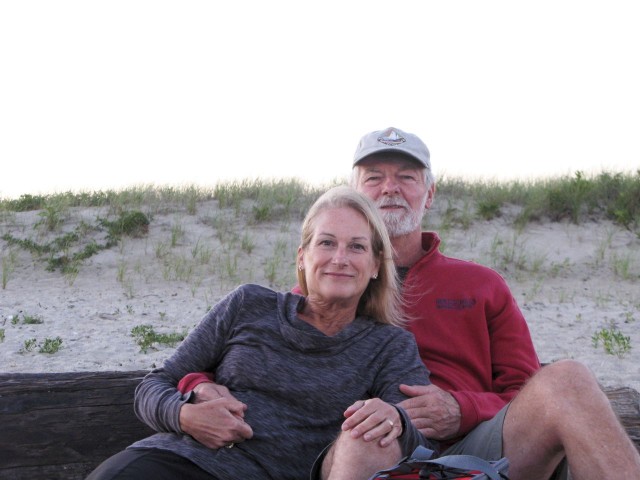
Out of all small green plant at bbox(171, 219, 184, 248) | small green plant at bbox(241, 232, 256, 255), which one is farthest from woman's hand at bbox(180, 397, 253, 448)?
small green plant at bbox(171, 219, 184, 248)

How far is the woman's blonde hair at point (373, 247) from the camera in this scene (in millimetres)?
3221

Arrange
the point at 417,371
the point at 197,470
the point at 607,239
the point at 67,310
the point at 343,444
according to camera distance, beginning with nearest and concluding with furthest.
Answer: the point at 343,444, the point at 197,470, the point at 417,371, the point at 67,310, the point at 607,239

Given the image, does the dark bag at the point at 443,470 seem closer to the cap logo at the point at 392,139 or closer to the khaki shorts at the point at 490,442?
the khaki shorts at the point at 490,442

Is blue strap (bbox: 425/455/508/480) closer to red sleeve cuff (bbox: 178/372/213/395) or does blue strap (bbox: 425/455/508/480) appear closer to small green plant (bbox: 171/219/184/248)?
red sleeve cuff (bbox: 178/372/213/395)

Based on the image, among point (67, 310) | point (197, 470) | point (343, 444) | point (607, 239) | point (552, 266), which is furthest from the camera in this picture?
point (607, 239)

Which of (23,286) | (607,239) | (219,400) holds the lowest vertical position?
(23,286)

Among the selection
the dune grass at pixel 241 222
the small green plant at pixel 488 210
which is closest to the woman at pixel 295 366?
the dune grass at pixel 241 222

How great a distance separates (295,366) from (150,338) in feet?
15.2

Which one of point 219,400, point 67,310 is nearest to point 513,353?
point 219,400

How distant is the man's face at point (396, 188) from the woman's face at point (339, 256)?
682 millimetres

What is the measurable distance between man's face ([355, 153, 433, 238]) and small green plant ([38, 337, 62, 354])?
13.9ft

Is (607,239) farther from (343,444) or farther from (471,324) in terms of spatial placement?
(343,444)

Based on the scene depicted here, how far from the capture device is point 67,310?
905 centimetres

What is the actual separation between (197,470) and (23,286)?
8.25 m
